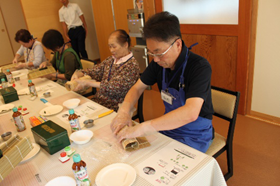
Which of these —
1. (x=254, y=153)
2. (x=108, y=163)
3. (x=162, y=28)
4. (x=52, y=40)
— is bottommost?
(x=254, y=153)

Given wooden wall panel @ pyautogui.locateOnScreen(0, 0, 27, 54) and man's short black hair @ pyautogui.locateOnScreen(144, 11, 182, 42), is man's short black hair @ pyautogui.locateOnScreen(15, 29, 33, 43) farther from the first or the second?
wooden wall panel @ pyautogui.locateOnScreen(0, 0, 27, 54)

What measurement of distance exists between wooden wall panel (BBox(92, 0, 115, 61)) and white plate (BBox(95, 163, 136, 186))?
3775 millimetres

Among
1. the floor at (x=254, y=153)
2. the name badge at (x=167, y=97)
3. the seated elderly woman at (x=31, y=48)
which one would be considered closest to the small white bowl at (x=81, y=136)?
the name badge at (x=167, y=97)

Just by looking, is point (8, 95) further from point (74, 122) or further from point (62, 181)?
point (62, 181)

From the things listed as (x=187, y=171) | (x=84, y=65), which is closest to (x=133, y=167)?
(x=187, y=171)

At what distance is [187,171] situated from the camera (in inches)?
38.9

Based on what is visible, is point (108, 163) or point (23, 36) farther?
point (23, 36)

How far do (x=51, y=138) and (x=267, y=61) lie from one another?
2.18 meters

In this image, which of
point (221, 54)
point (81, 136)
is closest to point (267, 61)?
point (221, 54)

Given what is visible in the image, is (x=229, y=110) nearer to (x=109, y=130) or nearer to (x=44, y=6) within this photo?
(x=109, y=130)

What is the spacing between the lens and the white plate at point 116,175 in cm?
96

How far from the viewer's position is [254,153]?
2076 mm

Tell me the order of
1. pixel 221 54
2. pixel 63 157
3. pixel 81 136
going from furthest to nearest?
pixel 221 54, pixel 81 136, pixel 63 157

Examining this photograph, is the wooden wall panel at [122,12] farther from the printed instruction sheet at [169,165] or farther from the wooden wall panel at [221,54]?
the printed instruction sheet at [169,165]
